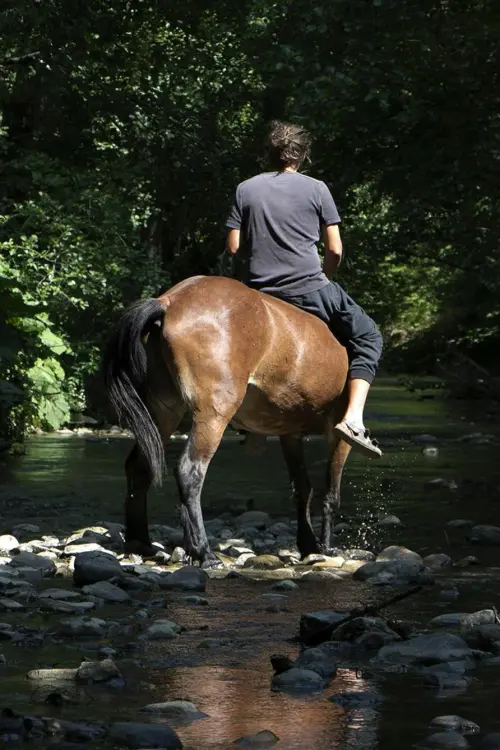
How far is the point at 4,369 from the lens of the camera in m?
19.0

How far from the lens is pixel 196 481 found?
966cm

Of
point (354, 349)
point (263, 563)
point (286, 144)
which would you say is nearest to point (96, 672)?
point (263, 563)

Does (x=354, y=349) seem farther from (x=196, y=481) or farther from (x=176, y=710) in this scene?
(x=176, y=710)

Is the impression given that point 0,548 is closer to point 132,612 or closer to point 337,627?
point 132,612

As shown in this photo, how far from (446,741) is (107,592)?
3292 mm

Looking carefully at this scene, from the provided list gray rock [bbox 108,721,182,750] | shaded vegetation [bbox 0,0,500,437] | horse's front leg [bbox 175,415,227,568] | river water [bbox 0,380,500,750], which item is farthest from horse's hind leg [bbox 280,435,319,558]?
shaded vegetation [bbox 0,0,500,437]

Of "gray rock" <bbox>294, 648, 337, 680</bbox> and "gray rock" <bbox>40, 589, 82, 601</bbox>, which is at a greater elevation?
"gray rock" <bbox>294, 648, 337, 680</bbox>

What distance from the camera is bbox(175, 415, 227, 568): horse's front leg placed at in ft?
31.2

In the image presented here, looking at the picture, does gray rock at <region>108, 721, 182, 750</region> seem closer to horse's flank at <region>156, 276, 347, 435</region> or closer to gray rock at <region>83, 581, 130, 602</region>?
gray rock at <region>83, 581, 130, 602</region>

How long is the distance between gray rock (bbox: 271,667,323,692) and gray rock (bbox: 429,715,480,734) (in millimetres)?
659

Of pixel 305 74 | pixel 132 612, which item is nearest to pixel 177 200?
pixel 305 74

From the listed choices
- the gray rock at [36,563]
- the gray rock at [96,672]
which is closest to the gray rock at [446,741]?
the gray rock at [96,672]

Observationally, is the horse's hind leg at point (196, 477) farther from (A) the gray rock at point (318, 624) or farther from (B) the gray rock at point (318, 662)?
(B) the gray rock at point (318, 662)

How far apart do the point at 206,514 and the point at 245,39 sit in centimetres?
1308
